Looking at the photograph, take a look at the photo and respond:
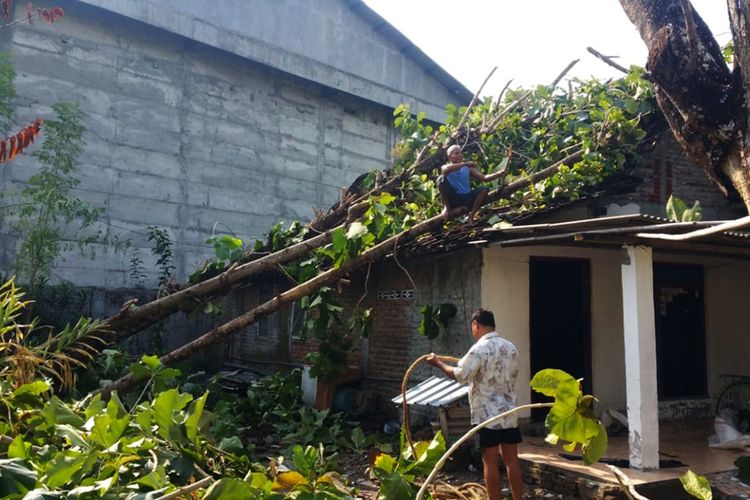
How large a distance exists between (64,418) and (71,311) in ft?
25.8

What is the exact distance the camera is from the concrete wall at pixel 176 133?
1272cm

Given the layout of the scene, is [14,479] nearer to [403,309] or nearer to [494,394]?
[494,394]

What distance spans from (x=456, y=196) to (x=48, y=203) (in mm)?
6696

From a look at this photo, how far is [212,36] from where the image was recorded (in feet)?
46.8

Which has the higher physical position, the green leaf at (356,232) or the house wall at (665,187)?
the house wall at (665,187)

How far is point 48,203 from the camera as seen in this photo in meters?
10.7

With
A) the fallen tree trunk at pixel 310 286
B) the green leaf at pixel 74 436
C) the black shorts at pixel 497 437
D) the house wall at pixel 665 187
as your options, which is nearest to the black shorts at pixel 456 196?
the fallen tree trunk at pixel 310 286

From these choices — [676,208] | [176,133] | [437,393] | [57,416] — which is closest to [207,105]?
[176,133]

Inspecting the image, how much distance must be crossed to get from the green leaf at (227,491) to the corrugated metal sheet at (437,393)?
3.46m

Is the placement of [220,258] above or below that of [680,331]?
above

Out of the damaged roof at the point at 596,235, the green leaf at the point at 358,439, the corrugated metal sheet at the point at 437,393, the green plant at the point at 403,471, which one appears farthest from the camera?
the green leaf at the point at 358,439

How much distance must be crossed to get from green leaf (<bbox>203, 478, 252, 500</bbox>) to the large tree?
3.10 meters

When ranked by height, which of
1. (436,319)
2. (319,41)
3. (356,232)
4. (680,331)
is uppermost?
(319,41)

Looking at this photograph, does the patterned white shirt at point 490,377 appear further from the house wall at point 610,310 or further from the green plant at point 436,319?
the green plant at point 436,319
